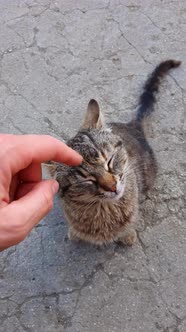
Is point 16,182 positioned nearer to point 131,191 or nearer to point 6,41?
point 131,191

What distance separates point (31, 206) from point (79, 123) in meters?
1.60

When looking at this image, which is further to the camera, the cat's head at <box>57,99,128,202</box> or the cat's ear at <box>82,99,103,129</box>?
the cat's ear at <box>82,99,103,129</box>

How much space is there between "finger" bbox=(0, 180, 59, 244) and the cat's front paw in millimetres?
931

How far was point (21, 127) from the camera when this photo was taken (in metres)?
3.26

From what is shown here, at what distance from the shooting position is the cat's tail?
9.95 ft

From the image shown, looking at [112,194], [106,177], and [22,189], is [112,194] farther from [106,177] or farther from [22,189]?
[22,189]

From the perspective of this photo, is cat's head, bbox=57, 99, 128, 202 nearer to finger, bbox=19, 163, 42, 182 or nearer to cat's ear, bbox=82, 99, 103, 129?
cat's ear, bbox=82, 99, 103, 129

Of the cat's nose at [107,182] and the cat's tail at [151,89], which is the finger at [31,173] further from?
the cat's tail at [151,89]

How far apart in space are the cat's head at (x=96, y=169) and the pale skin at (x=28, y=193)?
242mm

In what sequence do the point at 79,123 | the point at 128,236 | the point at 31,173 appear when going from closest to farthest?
the point at 31,173, the point at 128,236, the point at 79,123

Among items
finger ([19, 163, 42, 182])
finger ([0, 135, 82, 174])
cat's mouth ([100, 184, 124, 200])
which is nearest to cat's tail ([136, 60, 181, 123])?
cat's mouth ([100, 184, 124, 200])

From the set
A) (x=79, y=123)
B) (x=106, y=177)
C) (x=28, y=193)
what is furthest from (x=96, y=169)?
(x=79, y=123)

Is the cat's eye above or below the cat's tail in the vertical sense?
above

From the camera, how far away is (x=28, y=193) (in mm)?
1780
